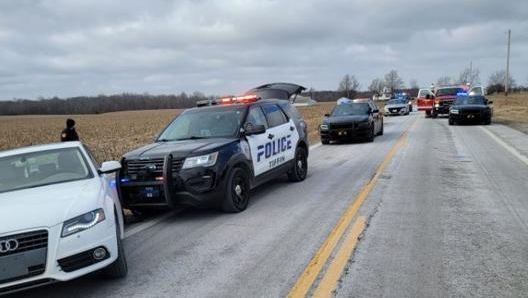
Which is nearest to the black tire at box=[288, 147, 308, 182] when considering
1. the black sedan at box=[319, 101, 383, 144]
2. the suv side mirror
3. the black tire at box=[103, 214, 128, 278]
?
the suv side mirror

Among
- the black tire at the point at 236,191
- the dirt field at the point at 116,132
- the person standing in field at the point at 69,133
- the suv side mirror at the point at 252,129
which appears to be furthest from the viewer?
the dirt field at the point at 116,132

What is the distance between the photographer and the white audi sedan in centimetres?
412

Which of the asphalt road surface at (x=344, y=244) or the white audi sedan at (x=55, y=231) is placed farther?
the asphalt road surface at (x=344, y=244)

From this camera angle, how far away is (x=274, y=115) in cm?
979

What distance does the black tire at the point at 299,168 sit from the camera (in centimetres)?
1016

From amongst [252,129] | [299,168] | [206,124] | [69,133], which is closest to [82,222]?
[252,129]

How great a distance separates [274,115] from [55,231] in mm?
6027

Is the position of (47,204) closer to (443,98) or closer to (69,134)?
(69,134)

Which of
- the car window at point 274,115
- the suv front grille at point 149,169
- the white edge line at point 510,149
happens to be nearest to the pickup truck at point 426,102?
the white edge line at point 510,149

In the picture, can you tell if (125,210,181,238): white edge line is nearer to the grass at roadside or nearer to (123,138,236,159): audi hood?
(123,138,236,159): audi hood

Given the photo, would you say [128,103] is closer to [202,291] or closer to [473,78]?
[473,78]

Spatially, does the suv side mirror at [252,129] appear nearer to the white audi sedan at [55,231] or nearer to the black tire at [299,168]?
the black tire at [299,168]

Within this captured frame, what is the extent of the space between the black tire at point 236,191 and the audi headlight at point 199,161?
0.38 meters

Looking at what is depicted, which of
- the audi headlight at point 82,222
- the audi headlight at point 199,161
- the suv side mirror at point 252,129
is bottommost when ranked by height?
the audi headlight at point 82,222
